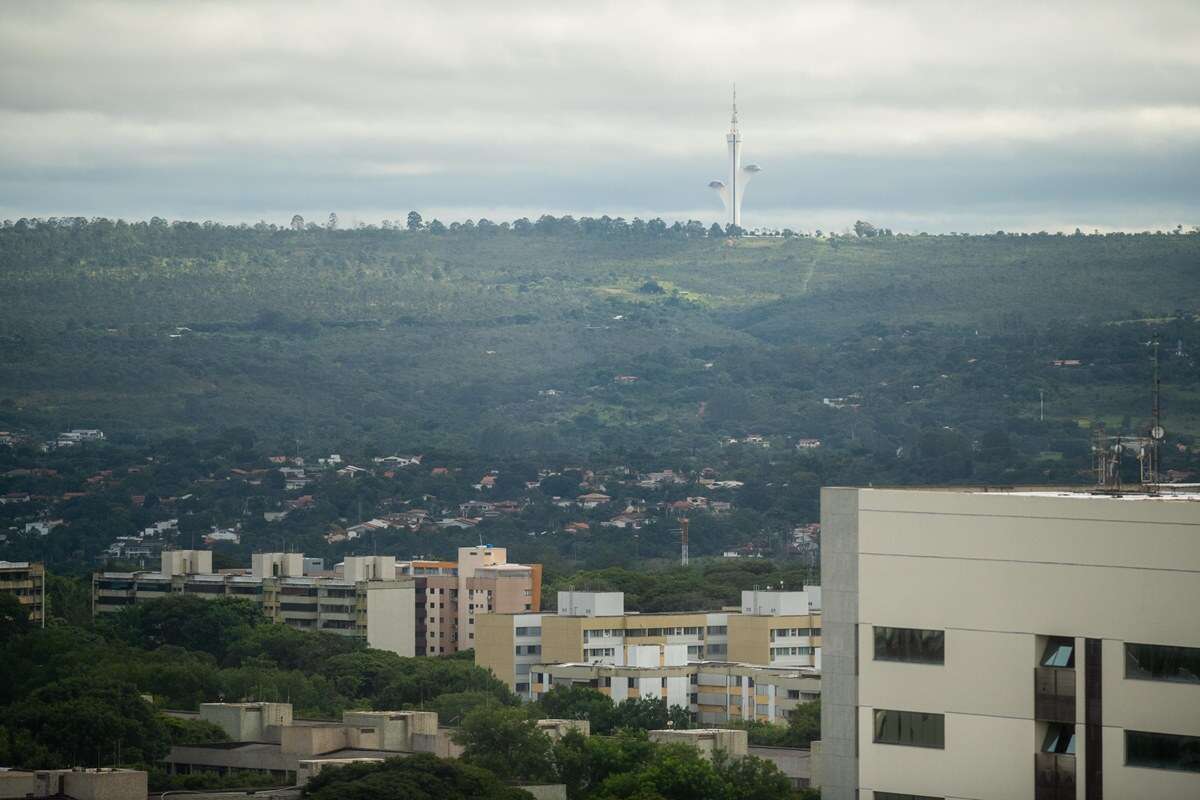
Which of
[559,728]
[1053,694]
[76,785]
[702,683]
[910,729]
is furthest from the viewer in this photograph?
[702,683]

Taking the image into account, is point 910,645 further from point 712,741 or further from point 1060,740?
point 712,741

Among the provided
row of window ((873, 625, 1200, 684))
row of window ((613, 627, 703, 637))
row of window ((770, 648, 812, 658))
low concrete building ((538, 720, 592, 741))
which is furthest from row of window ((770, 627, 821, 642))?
row of window ((873, 625, 1200, 684))

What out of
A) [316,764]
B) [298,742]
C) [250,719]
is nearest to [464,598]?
[250,719]

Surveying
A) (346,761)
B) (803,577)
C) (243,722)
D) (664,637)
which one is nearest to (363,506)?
(803,577)

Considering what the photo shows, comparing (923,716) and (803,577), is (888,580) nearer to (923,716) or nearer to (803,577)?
(923,716)

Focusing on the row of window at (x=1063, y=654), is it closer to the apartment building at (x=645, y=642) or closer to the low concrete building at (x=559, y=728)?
the low concrete building at (x=559, y=728)

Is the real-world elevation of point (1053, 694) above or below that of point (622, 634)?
above
